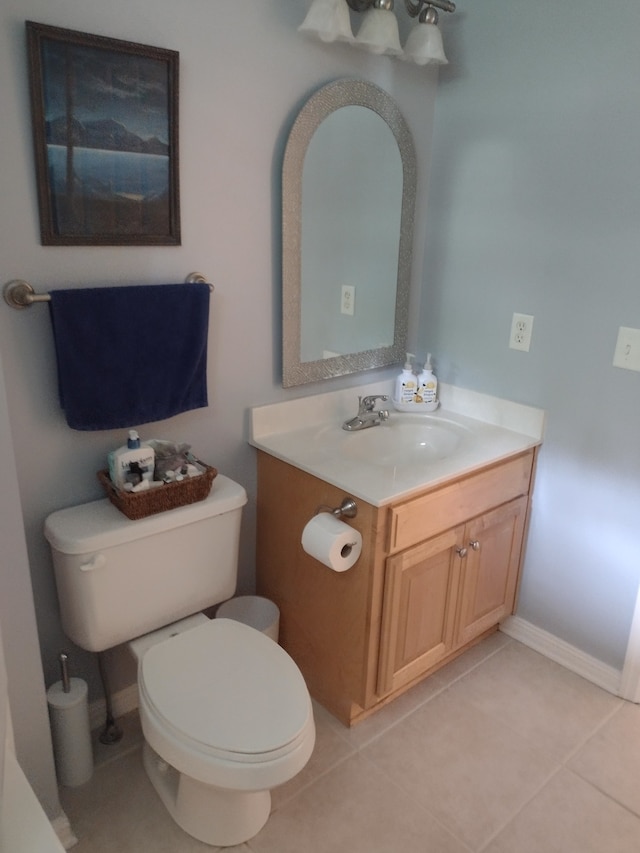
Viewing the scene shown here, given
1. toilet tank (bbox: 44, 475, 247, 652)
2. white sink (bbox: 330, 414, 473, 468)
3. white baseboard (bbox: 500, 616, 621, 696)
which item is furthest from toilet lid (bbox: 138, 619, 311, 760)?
white baseboard (bbox: 500, 616, 621, 696)

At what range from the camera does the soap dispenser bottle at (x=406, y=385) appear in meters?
2.20

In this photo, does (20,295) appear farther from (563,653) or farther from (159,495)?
(563,653)

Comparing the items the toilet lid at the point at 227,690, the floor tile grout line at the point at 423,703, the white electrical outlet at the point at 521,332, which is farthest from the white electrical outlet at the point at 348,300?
the floor tile grout line at the point at 423,703

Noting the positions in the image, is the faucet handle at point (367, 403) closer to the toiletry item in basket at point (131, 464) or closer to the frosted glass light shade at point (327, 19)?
the toiletry item in basket at point (131, 464)

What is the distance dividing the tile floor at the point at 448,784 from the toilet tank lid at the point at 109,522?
27.9 inches

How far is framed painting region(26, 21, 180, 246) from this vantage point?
4.44ft

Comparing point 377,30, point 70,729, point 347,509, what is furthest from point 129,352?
point 377,30

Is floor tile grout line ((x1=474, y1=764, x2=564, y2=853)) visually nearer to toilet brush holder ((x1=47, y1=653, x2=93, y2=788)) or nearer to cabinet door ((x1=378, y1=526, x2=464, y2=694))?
cabinet door ((x1=378, y1=526, x2=464, y2=694))

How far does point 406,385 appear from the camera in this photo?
220 centimetres

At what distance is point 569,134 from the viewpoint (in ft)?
5.94

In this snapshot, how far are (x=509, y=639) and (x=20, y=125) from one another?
213 cm

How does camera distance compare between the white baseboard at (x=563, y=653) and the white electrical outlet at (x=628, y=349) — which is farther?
the white baseboard at (x=563, y=653)

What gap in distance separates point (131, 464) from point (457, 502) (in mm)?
900

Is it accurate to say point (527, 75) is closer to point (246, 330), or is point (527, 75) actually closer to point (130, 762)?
point (246, 330)
